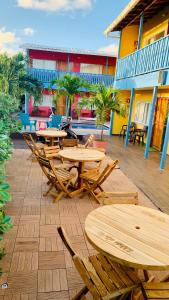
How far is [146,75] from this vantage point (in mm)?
7898

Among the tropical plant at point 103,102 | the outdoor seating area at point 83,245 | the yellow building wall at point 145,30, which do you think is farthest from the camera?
the yellow building wall at point 145,30

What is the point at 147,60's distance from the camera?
7.82 metres

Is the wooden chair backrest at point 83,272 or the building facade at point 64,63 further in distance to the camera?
the building facade at point 64,63

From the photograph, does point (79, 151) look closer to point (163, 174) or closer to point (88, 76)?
point (163, 174)

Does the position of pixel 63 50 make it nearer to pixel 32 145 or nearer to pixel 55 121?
pixel 55 121

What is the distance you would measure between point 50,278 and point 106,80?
15645mm

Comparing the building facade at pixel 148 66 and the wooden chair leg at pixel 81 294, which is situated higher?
the building facade at pixel 148 66

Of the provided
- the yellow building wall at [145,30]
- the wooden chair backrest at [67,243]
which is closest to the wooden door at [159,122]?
the yellow building wall at [145,30]

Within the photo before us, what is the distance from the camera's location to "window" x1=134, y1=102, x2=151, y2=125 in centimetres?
1036

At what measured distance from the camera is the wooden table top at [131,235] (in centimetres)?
171

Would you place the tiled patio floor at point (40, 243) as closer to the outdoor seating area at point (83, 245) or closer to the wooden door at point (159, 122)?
the outdoor seating area at point (83, 245)

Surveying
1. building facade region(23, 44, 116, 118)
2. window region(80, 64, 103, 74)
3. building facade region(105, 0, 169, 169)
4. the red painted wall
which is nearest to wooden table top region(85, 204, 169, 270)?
building facade region(105, 0, 169, 169)

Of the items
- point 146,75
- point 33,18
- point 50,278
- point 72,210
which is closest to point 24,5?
point 33,18

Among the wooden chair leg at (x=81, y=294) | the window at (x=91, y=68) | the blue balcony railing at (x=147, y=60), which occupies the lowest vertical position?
the wooden chair leg at (x=81, y=294)
